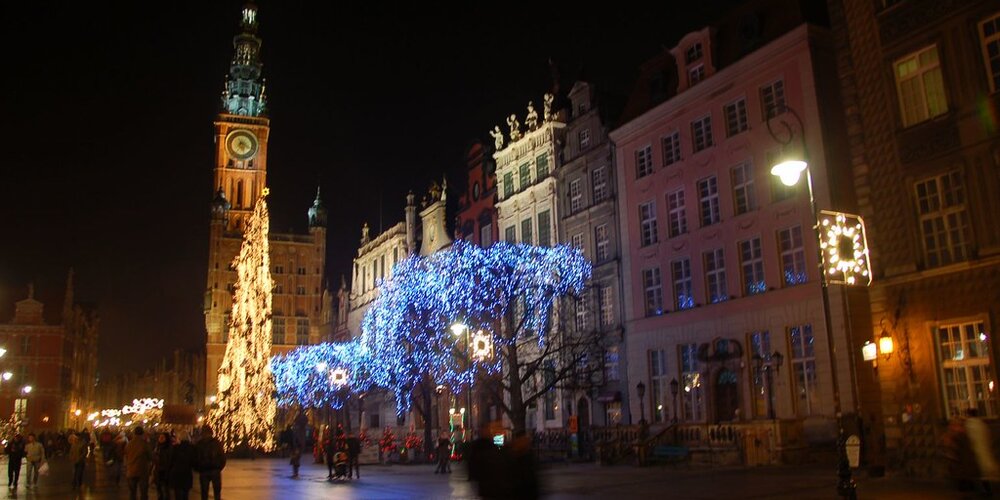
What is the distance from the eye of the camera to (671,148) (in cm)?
3853

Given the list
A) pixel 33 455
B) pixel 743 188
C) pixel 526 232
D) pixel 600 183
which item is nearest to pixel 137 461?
pixel 33 455

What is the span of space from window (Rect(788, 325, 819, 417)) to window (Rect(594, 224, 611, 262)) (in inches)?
499

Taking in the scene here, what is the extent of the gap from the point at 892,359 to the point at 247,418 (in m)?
34.4

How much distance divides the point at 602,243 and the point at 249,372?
2044 centimetres

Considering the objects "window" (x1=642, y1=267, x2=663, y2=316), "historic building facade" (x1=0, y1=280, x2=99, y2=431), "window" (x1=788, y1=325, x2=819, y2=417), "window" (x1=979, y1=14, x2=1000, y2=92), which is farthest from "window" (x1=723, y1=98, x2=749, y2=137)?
"historic building facade" (x1=0, y1=280, x2=99, y2=431)

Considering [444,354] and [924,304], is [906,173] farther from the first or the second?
[444,354]

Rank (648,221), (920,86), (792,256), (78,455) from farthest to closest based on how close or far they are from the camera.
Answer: (648,221) < (792,256) < (78,455) < (920,86)

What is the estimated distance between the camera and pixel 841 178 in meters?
30.9

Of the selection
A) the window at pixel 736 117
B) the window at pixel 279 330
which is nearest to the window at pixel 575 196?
the window at pixel 736 117

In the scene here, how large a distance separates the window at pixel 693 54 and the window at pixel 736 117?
3285 mm

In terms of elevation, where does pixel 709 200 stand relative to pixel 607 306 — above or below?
above

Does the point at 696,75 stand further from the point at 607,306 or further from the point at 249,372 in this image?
the point at 249,372

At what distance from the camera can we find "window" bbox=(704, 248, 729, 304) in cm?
3484

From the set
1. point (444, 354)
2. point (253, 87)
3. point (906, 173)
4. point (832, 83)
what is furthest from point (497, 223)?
point (253, 87)
